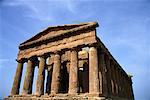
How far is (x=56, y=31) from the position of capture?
18750 mm

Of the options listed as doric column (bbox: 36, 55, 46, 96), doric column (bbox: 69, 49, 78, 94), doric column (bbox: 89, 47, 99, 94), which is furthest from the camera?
doric column (bbox: 36, 55, 46, 96)

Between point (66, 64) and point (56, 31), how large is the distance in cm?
492

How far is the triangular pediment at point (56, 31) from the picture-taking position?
16.2m

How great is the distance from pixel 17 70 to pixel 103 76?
35.0ft

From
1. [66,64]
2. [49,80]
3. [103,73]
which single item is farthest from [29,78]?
[103,73]

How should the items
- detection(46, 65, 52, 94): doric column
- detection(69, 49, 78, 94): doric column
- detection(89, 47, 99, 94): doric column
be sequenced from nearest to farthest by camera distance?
detection(89, 47, 99, 94): doric column, detection(69, 49, 78, 94): doric column, detection(46, 65, 52, 94): doric column

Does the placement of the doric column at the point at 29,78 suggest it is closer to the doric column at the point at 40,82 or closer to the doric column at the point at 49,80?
the doric column at the point at 40,82

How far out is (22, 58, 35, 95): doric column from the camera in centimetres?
1820

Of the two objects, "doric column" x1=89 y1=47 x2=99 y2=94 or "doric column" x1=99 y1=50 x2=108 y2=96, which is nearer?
"doric column" x1=89 y1=47 x2=99 y2=94

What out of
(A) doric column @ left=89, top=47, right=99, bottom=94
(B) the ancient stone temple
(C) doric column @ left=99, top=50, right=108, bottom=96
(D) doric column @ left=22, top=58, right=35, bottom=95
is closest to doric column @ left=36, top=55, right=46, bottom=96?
(B) the ancient stone temple

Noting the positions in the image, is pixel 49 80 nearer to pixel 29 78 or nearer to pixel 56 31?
pixel 29 78

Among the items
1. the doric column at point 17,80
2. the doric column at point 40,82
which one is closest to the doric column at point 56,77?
the doric column at point 40,82

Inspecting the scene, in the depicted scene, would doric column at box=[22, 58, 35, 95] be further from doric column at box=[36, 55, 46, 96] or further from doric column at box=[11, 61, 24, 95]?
doric column at box=[36, 55, 46, 96]

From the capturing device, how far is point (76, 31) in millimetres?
16641
